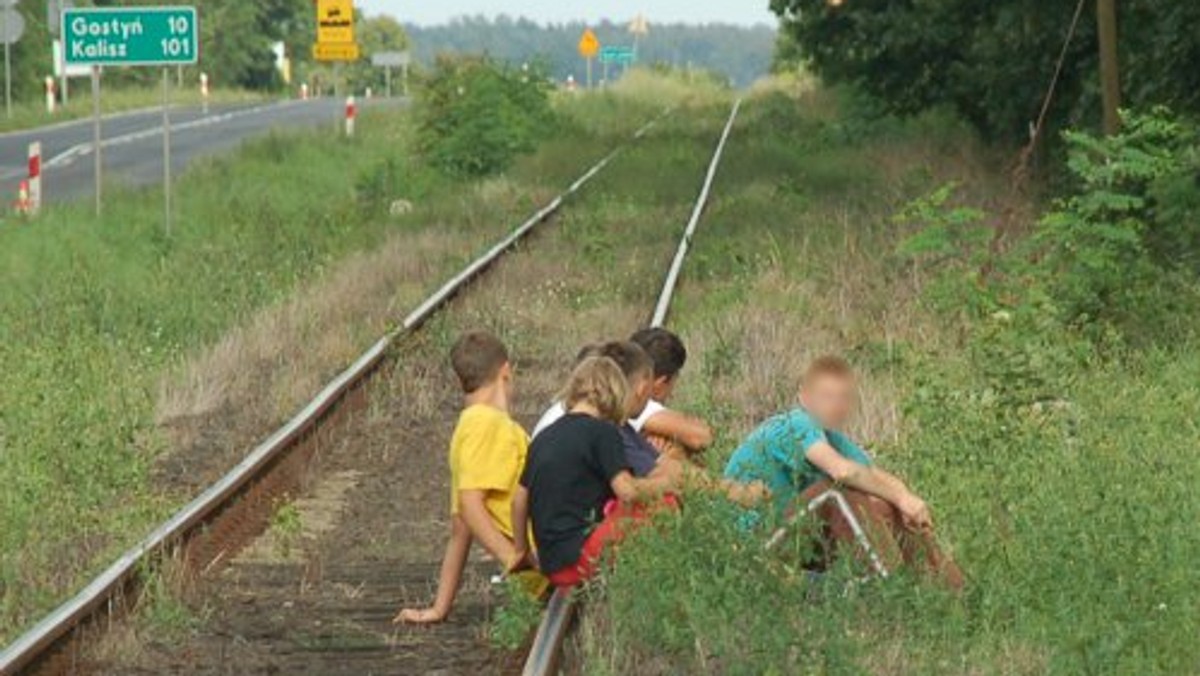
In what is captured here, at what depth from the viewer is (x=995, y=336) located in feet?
47.2

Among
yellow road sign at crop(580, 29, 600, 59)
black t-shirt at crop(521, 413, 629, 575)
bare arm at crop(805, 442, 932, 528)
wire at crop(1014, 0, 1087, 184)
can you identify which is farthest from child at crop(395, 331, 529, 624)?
yellow road sign at crop(580, 29, 600, 59)

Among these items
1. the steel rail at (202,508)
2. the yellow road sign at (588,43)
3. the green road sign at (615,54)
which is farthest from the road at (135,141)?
the steel rail at (202,508)

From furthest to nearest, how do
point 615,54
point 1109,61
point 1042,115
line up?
point 615,54
point 1042,115
point 1109,61

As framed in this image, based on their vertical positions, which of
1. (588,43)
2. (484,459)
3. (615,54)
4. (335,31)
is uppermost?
(484,459)

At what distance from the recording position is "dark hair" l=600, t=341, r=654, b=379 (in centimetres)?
974

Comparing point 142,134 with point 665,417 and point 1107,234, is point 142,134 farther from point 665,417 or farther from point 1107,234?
point 665,417

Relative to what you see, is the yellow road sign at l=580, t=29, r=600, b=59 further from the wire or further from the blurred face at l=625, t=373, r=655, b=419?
the blurred face at l=625, t=373, r=655, b=419

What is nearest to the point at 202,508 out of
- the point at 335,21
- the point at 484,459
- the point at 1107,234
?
the point at 484,459

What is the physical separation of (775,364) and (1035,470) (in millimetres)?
4613

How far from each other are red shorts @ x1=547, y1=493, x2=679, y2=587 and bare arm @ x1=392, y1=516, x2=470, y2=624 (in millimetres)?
461

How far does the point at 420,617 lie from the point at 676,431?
1.36 m

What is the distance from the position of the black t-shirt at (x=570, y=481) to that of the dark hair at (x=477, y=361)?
617mm

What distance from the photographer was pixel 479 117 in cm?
4059

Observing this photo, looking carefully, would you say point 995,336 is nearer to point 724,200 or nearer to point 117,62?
point 117,62
